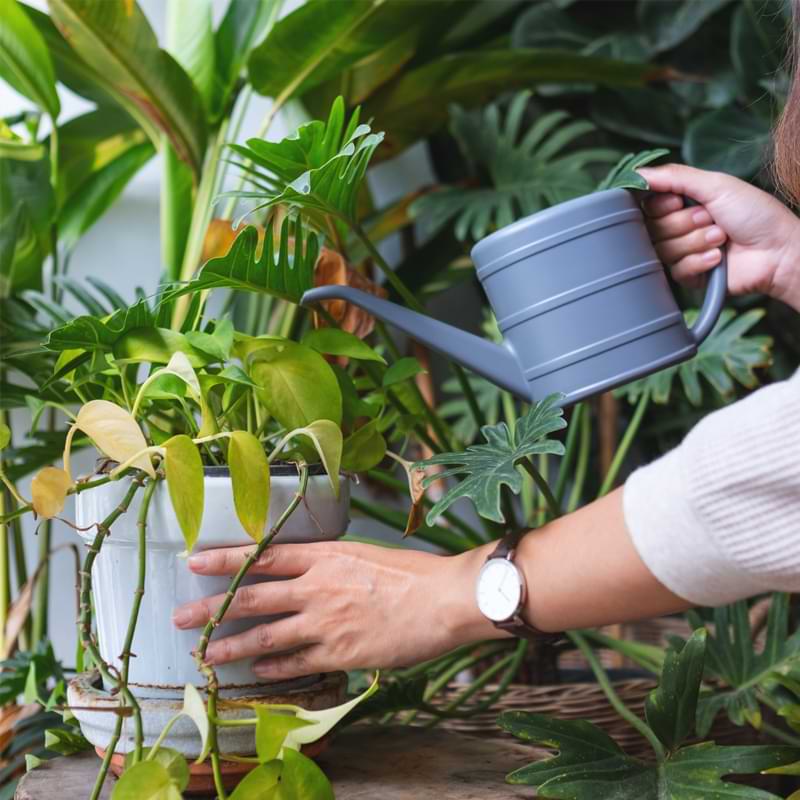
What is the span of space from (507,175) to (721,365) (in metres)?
0.47

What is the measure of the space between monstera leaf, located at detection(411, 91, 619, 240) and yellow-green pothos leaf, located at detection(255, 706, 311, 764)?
36.9 inches

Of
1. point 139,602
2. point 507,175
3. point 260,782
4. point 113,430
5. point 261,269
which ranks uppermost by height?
A: point 507,175

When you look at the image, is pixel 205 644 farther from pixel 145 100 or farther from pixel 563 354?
pixel 145 100

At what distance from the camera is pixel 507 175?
1.52 m

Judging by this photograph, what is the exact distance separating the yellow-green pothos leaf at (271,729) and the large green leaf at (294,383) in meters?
0.22

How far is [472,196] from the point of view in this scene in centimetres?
148

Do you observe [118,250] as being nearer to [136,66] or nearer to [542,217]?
[136,66]

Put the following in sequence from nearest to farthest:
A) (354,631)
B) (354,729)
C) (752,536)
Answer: (752,536) → (354,631) → (354,729)

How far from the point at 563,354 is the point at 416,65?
3.50 ft

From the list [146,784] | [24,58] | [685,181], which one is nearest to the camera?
[146,784]

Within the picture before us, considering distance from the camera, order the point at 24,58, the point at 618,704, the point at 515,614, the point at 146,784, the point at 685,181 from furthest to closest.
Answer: the point at 24,58
the point at 618,704
the point at 685,181
the point at 515,614
the point at 146,784

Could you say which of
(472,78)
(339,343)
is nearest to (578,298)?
(339,343)

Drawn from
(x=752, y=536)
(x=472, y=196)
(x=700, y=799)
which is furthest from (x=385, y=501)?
(x=752, y=536)

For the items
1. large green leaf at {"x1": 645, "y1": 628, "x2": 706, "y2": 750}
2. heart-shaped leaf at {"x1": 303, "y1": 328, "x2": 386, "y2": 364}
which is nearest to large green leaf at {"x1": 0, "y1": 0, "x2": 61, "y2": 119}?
heart-shaped leaf at {"x1": 303, "y1": 328, "x2": 386, "y2": 364}
